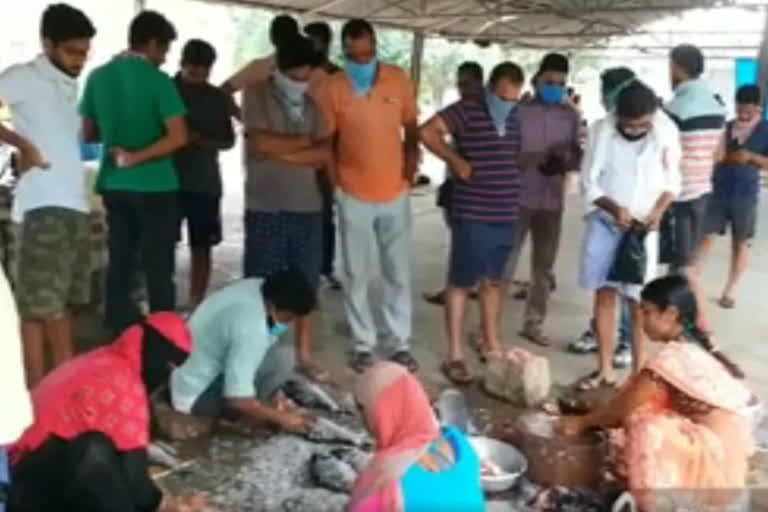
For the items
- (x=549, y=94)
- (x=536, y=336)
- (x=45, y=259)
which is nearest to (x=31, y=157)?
(x=45, y=259)

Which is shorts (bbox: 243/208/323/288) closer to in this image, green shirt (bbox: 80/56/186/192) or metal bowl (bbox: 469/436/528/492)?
green shirt (bbox: 80/56/186/192)

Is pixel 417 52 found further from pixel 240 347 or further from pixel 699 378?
pixel 699 378

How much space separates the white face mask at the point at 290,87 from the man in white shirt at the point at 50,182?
0.86 meters

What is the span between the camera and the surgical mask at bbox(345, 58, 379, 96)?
4.53m

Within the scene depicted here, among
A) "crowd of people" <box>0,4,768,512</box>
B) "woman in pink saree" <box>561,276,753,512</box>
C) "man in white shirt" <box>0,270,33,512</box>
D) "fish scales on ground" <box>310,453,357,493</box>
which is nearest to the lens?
"man in white shirt" <box>0,270,33,512</box>

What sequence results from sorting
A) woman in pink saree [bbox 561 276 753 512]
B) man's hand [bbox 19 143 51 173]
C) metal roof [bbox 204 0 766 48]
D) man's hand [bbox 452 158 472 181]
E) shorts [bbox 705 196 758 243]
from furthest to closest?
metal roof [bbox 204 0 766 48], shorts [bbox 705 196 758 243], man's hand [bbox 452 158 472 181], man's hand [bbox 19 143 51 173], woman in pink saree [bbox 561 276 753 512]

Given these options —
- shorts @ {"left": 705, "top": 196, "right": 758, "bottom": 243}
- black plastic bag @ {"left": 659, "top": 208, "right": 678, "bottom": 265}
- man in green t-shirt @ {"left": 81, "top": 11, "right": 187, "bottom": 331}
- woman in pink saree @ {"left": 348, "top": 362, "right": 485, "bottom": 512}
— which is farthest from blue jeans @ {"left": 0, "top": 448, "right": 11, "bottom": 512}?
shorts @ {"left": 705, "top": 196, "right": 758, "bottom": 243}

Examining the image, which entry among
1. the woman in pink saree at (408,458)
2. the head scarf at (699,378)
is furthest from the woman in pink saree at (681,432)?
the woman in pink saree at (408,458)

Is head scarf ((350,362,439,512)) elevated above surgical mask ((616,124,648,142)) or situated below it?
below

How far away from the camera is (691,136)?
5.23 m

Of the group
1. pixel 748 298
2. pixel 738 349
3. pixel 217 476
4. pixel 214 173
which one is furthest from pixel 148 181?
pixel 748 298

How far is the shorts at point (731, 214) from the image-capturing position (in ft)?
20.6

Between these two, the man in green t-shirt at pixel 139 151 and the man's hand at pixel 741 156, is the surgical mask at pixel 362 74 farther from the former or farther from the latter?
the man's hand at pixel 741 156

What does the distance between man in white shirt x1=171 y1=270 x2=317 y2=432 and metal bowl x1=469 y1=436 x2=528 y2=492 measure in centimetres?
68
